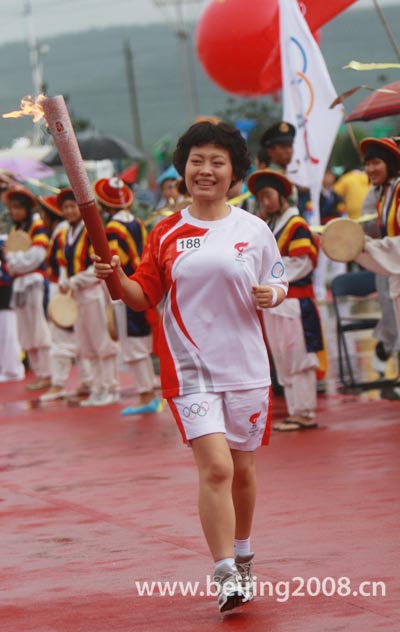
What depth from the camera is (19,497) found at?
801 cm

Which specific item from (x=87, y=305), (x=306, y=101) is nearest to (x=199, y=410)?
(x=306, y=101)

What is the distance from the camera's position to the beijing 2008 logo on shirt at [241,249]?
5.28 m

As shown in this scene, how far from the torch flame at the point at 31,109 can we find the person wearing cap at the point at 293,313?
4.50 metres

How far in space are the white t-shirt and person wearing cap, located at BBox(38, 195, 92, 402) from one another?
24.5 ft

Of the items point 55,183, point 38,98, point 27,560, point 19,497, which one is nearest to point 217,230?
point 38,98

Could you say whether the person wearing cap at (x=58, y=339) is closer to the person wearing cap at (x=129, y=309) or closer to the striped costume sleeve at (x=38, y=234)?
the striped costume sleeve at (x=38, y=234)

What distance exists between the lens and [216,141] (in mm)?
5402

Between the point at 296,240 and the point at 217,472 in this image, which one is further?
the point at 296,240

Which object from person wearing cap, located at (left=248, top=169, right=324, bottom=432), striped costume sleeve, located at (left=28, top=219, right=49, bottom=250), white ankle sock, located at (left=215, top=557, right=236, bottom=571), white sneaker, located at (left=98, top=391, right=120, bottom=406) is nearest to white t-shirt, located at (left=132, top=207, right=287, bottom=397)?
white ankle sock, located at (left=215, top=557, right=236, bottom=571)

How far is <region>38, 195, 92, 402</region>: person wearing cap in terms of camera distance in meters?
13.0

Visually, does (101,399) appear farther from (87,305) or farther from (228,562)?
(228,562)

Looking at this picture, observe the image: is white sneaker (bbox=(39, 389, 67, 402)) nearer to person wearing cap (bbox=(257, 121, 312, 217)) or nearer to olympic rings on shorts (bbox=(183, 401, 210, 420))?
person wearing cap (bbox=(257, 121, 312, 217))

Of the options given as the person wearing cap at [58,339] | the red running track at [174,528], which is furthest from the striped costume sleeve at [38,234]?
the red running track at [174,528]

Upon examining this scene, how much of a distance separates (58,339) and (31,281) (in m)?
1.34
